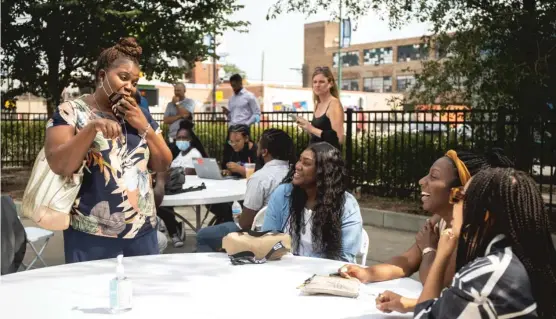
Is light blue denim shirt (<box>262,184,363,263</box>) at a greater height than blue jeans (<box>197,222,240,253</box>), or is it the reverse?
light blue denim shirt (<box>262,184,363,263</box>)

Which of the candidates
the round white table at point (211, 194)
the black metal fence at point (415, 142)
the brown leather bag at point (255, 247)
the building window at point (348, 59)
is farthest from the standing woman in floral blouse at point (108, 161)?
the building window at point (348, 59)

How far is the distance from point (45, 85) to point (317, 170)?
11811 mm

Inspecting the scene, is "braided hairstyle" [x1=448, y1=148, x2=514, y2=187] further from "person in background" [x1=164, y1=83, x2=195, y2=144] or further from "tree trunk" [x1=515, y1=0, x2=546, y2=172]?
"person in background" [x1=164, y1=83, x2=195, y2=144]

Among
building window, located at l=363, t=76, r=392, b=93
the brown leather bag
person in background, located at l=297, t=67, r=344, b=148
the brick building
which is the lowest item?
the brown leather bag

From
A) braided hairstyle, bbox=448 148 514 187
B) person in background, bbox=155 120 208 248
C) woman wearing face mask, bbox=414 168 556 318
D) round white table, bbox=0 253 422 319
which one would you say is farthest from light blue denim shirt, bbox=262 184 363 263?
person in background, bbox=155 120 208 248

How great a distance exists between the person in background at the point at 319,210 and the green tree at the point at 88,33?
9.19 m

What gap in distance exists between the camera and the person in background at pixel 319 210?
3379 millimetres

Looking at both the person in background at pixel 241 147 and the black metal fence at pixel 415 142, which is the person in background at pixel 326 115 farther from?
the black metal fence at pixel 415 142

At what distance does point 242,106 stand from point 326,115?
4.14 m

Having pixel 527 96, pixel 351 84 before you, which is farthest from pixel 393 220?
pixel 351 84

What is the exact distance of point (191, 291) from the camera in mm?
2469

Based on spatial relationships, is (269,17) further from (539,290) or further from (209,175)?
(539,290)

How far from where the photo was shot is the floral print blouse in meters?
2.72

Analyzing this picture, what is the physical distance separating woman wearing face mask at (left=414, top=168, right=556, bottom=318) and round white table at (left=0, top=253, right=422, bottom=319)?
464mm
